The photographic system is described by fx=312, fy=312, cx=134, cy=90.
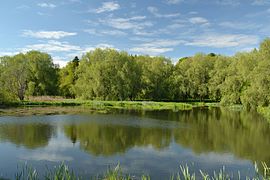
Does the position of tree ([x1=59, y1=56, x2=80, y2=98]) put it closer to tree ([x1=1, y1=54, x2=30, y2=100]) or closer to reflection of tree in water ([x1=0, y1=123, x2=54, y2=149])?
tree ([x1=1, y1=54, x2=30, y2=100])

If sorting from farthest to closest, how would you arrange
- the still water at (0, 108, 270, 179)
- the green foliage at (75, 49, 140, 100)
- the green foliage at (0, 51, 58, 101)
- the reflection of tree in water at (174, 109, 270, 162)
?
the green foliage at (75, 49, 140, 100)
the green foliage at (0, 51, 58, 101)
the reflection of tree in water at (174, 109, 270, 162)
the still water at (0, 108, 270, 179)

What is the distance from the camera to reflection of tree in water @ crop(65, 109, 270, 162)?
16.6 m

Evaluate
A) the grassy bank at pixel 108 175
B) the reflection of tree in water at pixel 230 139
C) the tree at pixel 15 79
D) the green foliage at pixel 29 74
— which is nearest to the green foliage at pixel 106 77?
the green foliage at pixel 29 74

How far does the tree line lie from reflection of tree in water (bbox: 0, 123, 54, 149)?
24784 mm

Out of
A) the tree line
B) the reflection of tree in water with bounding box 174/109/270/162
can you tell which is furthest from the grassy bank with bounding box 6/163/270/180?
the tree line

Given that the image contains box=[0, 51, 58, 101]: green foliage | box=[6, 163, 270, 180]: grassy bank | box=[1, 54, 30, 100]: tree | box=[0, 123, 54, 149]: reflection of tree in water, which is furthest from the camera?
box=[0, 51, 58, 101]: green foliage

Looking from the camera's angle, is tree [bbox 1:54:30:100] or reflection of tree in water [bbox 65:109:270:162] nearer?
reflection of tree in water [bbox 65:109:270:162]

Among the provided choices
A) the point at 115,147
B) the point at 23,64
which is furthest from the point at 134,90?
the point at 115,147

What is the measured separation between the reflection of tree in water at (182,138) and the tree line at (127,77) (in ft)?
72.9

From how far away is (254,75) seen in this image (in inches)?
1375

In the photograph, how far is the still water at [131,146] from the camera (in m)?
12.9

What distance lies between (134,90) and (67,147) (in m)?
40.4

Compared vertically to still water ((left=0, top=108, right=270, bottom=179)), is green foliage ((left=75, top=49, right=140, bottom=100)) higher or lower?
higher

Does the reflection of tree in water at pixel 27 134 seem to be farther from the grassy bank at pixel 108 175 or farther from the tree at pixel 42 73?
the tree at pixel 42 73
